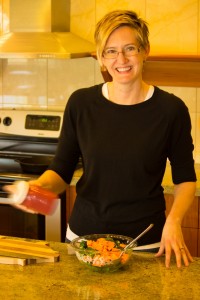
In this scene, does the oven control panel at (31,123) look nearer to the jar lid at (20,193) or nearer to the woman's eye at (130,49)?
the woman's eye at (130,49)

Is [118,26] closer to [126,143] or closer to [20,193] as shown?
[126,143]

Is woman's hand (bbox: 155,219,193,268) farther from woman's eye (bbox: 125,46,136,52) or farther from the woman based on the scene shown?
woman's eye (bbox: 125,46,136,52)

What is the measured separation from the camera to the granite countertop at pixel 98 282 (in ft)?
5.12

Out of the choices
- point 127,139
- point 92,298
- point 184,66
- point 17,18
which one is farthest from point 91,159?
point 17,18

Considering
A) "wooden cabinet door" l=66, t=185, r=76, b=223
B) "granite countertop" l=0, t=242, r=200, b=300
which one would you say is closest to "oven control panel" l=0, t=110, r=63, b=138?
"wooden cabinet door" l=66, t=185, r=76, b=223

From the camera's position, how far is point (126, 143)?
196 centimetres

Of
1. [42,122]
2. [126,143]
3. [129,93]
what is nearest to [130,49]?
[129,93]

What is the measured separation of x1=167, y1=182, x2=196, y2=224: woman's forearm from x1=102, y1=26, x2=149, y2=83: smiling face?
42cm

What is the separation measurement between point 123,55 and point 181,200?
1.71 ft

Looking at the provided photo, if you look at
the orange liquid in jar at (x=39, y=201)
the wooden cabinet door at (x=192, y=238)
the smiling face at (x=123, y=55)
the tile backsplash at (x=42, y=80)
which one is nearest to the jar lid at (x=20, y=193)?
the orange liquid in jar at (x=39, y=201)

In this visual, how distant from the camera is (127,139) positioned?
1965mm

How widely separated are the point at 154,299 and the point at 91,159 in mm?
610

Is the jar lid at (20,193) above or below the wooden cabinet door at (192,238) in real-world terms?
above

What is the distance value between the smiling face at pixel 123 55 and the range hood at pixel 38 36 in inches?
50.2
